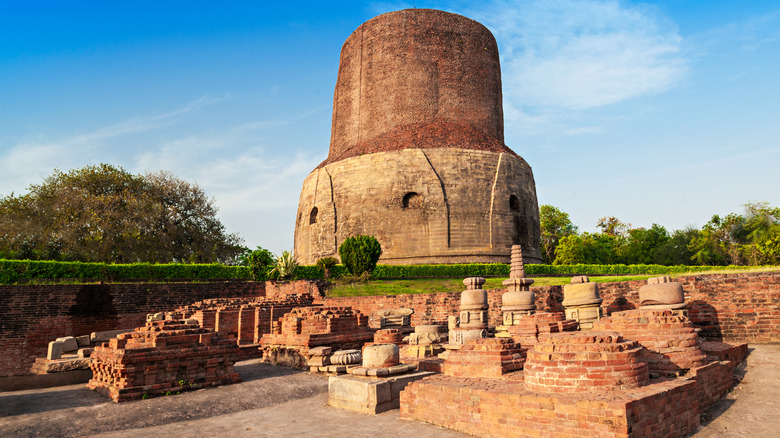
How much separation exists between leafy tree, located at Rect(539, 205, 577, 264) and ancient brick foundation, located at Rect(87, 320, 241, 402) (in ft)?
124

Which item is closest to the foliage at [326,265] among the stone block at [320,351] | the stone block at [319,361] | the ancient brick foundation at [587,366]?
the stone block at [320,351]

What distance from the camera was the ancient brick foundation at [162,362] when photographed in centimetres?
632

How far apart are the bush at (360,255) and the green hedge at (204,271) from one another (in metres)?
0.53

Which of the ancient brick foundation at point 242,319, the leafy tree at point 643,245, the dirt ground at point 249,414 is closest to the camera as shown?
the dirt ground at point 249,414

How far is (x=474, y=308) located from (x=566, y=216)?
37.4 m

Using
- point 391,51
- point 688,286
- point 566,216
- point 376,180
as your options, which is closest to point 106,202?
point 376,180

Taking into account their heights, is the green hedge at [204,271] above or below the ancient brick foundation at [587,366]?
above

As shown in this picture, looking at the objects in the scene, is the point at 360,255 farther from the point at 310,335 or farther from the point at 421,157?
the point at 310,335

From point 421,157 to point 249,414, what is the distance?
17964mm

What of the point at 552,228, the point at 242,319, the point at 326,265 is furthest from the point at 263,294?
the point at 552,228

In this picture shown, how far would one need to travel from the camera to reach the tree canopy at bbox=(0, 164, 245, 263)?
2291cm

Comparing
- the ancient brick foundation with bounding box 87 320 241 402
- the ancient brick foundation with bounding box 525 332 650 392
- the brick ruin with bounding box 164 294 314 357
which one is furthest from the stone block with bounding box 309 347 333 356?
the ancient brick foundation with bounding box 525 332 650 392

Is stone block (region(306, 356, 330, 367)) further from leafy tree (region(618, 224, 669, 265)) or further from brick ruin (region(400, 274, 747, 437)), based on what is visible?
leafy tree (region(618, 224, 669, 265))

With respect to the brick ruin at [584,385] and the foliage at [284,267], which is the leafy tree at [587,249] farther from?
the brick ruin at [584,385]
